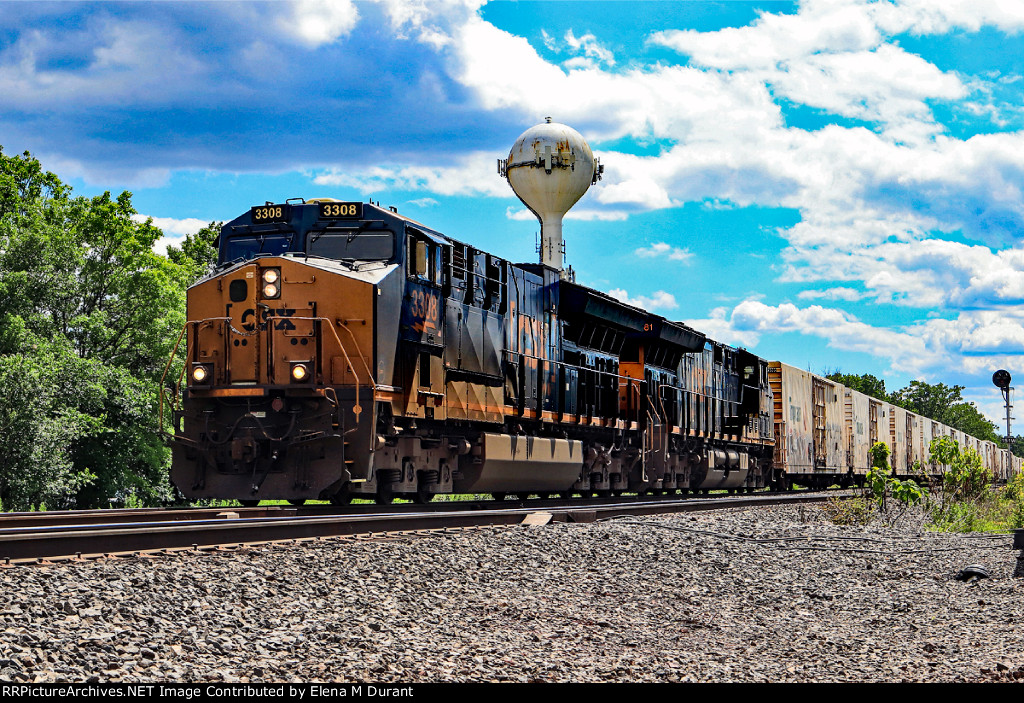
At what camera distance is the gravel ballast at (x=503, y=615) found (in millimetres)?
5422

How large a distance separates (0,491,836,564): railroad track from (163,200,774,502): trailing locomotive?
1.70 ft

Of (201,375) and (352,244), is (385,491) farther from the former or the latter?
(352,244)

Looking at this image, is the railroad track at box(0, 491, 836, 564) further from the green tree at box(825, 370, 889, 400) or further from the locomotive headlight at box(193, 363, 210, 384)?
the green tree at box(825, 370, 889, 400)

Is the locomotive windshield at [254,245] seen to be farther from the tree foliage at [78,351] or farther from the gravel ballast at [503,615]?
the tree foliage at [78,351]

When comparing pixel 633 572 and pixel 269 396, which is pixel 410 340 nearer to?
pixel 269 396

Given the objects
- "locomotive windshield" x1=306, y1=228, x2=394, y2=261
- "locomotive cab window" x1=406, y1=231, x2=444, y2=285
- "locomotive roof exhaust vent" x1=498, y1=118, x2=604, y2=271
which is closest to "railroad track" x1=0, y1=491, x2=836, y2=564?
"locomotive cab window" x1=406, y1=231, x2=444, y2=285

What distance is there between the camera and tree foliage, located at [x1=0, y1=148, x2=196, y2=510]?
86.2ft

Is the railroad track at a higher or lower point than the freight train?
lower

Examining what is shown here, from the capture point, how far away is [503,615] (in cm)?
735

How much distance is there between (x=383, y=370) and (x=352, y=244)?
1971 mm

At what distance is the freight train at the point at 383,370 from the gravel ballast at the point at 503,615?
3.28 meters

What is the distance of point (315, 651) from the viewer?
571 centimetres
